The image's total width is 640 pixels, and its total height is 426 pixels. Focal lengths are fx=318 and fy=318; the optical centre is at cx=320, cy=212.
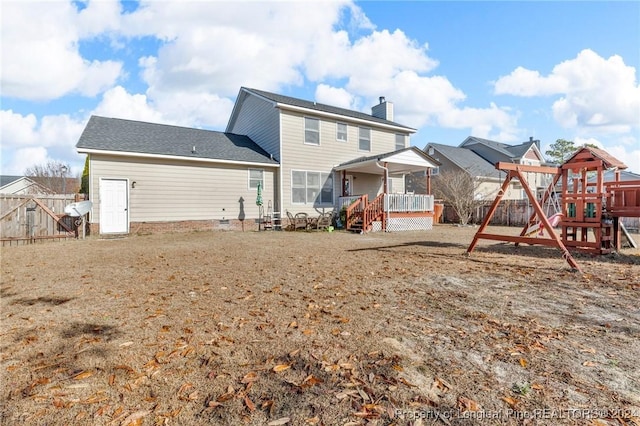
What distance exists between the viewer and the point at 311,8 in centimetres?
1024

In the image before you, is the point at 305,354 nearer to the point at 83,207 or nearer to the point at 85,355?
the point at 85,355

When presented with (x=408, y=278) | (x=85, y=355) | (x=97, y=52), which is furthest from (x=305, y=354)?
(x=97, y=52)

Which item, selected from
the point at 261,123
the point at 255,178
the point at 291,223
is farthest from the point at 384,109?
the point at 291,223

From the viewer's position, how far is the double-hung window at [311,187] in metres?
15.5

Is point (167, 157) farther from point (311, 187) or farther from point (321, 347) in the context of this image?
point (321, 347)

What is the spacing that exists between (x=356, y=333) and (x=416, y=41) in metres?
12.0

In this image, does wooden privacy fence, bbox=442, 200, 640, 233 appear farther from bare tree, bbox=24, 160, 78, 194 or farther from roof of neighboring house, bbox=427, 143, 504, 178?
bare tree, bbox=24, 160, 78, 194

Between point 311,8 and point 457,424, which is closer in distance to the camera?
point 457,424

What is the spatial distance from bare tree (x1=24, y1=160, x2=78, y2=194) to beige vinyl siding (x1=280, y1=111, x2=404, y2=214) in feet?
115

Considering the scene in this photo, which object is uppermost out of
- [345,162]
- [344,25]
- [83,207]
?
[344,25]

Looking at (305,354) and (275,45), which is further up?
(275,45)

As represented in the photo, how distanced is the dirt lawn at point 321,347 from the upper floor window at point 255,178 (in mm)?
9470

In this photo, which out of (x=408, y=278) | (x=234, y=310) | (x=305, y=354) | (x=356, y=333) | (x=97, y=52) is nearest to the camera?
(x=305, y=354)

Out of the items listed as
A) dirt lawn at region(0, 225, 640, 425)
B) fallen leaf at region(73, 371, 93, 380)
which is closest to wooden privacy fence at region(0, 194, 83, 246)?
dirt lawn at region(0, 225, 640, 425)
